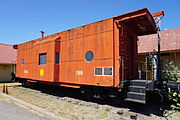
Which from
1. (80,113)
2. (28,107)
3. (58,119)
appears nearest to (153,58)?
(80,113)

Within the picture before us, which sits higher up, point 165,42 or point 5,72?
point 165,42

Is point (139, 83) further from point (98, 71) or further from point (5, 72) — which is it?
point (5, 72)

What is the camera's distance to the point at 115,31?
5.62m

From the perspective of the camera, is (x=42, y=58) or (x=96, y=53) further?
(x=42, y=58)

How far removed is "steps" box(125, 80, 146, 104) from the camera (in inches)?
185

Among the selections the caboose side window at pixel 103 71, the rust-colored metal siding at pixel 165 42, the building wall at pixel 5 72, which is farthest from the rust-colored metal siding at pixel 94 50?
the building wall at pixel 5 72

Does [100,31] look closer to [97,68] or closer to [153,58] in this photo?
[97,68]

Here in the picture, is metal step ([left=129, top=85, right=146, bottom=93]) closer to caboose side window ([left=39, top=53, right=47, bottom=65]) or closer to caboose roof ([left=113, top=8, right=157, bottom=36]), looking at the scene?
caboose roof ([left=113, top=8, right=157, bottom=36])

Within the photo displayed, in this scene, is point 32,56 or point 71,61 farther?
point 32,56

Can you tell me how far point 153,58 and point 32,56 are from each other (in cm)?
805

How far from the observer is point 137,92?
499cm

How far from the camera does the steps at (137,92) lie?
15.4 ft

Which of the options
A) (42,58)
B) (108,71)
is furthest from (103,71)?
(42,58)

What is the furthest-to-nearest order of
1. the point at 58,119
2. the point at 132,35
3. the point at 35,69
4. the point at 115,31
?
1. the point at 35,69
2. the point at 132,35
3. the point at 115,31
4. the point at 58,119
